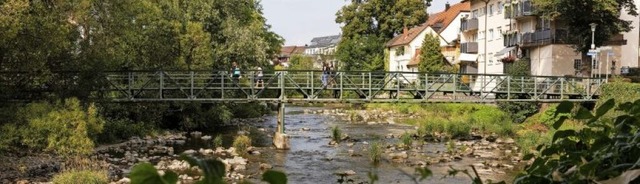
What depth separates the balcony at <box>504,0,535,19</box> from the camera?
4422 centimetres

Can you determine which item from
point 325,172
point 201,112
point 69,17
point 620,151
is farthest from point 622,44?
point 620,151

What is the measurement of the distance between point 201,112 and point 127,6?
11.1 meters

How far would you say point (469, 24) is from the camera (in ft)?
193

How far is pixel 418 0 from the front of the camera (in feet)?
237

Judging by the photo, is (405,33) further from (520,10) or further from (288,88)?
(288,88)

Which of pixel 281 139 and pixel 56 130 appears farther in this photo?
pixel 281 139

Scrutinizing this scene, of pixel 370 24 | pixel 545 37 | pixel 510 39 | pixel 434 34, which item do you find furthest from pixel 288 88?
pixel 370 24

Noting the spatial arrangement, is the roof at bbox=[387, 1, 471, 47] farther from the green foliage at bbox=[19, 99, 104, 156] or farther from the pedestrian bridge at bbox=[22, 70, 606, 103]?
the green foliage at bbox=[19, 99, 104, 156]

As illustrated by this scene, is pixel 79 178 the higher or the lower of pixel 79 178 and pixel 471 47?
the lower

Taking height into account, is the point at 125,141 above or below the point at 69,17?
below

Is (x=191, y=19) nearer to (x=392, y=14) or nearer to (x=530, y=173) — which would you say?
(x=530, y=173)

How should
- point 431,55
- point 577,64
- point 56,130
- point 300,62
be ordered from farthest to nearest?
point 300,62, point 431,55, point 577,64, point 56,130

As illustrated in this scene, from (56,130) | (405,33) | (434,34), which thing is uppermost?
(405,33)

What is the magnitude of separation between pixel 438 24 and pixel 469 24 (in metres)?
14.6
